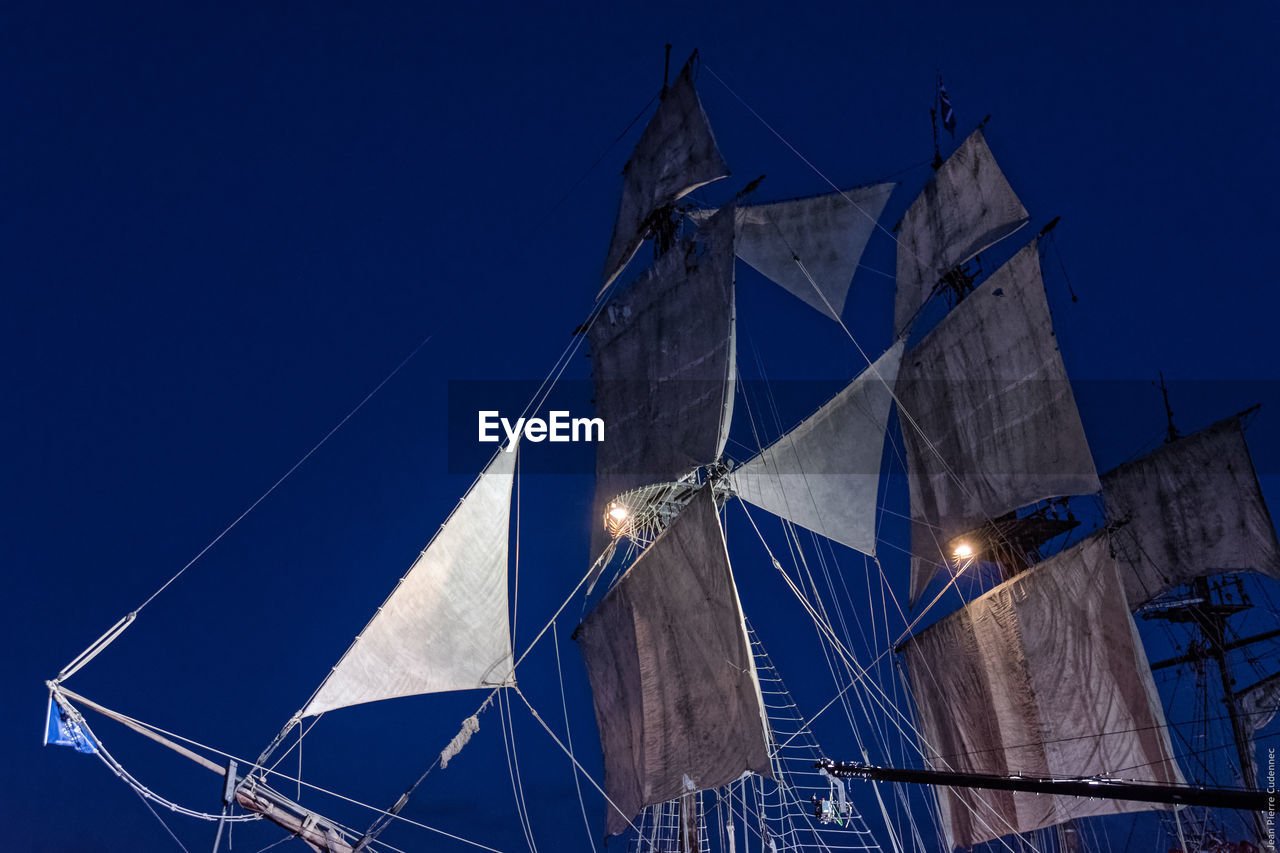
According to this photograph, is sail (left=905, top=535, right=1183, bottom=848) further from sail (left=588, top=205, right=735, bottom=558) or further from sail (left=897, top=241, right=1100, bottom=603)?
sail (left=588, top=205, right=735, bottom=558)

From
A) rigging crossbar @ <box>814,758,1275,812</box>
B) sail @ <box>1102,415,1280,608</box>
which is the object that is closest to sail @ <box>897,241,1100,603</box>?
sail @ <box>1102,415,1280,608</box>

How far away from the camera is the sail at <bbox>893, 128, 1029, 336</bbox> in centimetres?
2634

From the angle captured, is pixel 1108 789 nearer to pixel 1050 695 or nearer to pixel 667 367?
pixel 667 367

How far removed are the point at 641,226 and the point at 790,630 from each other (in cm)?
5864

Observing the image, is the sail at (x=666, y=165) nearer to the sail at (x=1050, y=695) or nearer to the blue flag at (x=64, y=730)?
the sail at (x=1050, y=695)

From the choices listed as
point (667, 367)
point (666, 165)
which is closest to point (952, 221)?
point (666, 165)

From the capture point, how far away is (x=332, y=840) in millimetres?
11805

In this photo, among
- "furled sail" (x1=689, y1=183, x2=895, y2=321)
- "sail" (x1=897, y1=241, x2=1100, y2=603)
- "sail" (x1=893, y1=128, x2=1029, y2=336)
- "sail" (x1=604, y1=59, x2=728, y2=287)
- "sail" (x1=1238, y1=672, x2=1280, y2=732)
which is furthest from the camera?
"sail" (x1=1238, y1=672, x2=1280, y2=732)

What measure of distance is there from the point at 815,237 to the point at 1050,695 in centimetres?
1374

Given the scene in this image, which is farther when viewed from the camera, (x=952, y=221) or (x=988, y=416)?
(x=952, y=221)

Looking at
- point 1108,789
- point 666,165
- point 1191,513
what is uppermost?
point 666,165

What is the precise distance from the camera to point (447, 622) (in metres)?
14.1

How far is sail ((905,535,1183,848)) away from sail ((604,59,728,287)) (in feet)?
44.5

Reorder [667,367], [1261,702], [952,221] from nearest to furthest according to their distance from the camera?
1. [667,367]
2. [952,221]
3. [1261,702]
